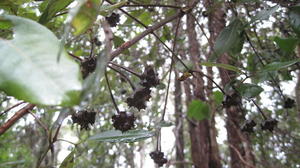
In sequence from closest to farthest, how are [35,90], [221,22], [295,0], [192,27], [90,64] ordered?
[35,90] < [90,64] < [295,0] < [192,27] < [221,22]

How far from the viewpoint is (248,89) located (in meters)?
0.86

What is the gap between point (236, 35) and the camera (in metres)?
0.97

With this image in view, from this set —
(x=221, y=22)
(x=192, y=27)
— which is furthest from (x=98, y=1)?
(x=221, y=22)

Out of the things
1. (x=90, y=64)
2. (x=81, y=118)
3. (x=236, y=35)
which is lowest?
(x=81, y=118)

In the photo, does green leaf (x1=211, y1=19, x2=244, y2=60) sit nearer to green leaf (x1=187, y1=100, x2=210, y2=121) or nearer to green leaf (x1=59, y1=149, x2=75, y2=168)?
green leaf (x1=187, y1=100, x2=210, y2=121)

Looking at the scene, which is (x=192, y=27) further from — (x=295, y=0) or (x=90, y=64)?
(x=90, y=64)

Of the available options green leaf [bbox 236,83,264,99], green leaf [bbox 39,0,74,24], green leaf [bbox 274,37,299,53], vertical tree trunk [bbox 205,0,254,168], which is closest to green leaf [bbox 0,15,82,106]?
green leaf [bbox 39,0,74,24]

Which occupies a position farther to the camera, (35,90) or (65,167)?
(65,167)

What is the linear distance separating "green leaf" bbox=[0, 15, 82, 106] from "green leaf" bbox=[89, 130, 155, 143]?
1.40 ft

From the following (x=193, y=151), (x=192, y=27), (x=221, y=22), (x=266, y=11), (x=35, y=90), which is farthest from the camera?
(x=193, y=151)

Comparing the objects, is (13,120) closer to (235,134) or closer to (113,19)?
(113,19)

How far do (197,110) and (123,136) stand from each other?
0.21 m

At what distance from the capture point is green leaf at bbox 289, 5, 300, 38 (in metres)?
0.87

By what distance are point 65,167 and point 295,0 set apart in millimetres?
897
